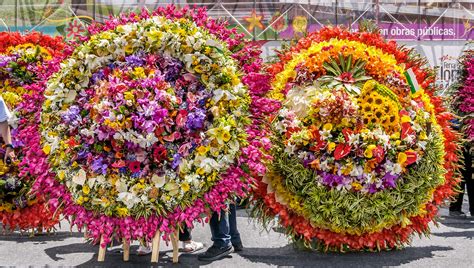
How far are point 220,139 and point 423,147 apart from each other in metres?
1.68

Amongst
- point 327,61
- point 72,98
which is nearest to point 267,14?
point 327,61

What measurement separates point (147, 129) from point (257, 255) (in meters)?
1.60

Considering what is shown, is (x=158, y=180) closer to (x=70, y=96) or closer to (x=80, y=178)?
(x=80, y=178)

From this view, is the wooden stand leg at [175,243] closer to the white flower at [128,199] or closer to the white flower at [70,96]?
the white flower at [128,199]

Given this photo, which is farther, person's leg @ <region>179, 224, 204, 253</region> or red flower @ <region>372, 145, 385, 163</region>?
person's leg @ <region>179, 224, 204, 253</region>

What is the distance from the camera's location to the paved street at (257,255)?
5078 mm

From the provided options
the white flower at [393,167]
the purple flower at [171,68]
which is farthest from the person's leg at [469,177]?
the purple flower at [171,68]

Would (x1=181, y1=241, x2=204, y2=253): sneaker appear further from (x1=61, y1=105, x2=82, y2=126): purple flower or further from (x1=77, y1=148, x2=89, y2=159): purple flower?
(x1=61, y1=105, x2=82, y2=126): purple flower

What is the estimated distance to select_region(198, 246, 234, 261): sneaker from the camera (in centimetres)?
513

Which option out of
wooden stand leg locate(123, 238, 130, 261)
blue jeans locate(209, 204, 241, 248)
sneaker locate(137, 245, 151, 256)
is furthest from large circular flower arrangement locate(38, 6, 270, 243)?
sneaker locate(137, 245, 151, 256)

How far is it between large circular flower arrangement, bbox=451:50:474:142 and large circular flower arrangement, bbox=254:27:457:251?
1.55 metres

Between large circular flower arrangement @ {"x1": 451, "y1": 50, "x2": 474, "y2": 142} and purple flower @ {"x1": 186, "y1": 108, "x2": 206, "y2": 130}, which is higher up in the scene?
large circular flower arrangement @ {"x1": 451, "y1": 50, "x2": 474, "y2": 142}

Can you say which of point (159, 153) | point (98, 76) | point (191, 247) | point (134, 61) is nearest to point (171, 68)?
point (134, 61)

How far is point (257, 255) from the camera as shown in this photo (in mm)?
5367
